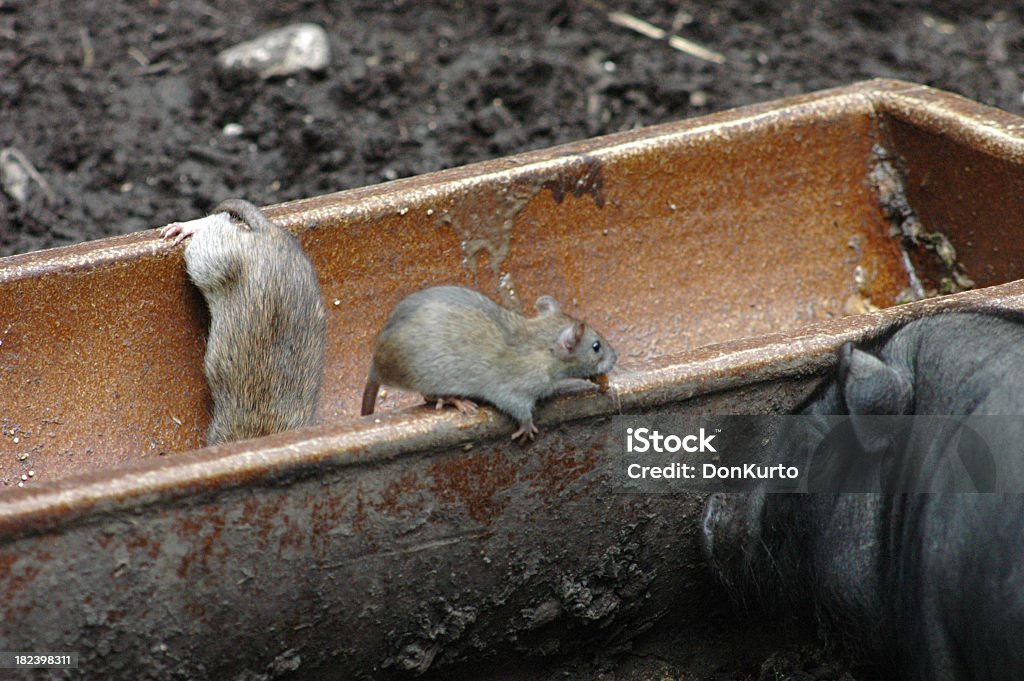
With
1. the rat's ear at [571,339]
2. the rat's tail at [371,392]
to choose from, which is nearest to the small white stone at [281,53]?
the rat's tail at [371,392]

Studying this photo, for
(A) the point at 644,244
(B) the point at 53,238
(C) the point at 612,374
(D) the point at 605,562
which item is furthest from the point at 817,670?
(B) the point at 53,238

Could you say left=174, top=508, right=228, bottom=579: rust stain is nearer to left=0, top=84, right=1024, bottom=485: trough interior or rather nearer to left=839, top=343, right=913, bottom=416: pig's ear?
left=0, top=84, right=1024, bottom=485: trough interior

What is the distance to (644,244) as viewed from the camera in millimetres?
4602

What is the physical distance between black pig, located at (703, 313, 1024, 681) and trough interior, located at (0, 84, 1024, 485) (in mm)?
1310

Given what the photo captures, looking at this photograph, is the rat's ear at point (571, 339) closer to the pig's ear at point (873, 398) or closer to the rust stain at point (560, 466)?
the rust stain at point (560, 466)

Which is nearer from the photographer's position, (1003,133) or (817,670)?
(817,670)

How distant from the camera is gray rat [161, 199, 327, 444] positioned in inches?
148

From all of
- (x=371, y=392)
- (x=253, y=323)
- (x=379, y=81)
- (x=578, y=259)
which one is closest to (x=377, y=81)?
(x=379, y=81)

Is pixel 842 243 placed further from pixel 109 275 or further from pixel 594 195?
pixel 109 275

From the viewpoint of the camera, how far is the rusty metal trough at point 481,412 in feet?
9.42

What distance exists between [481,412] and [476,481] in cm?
16

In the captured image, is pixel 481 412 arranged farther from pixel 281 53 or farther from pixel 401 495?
pixel 281 53

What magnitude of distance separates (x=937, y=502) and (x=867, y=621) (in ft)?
1.28

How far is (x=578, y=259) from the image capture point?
178 inches
